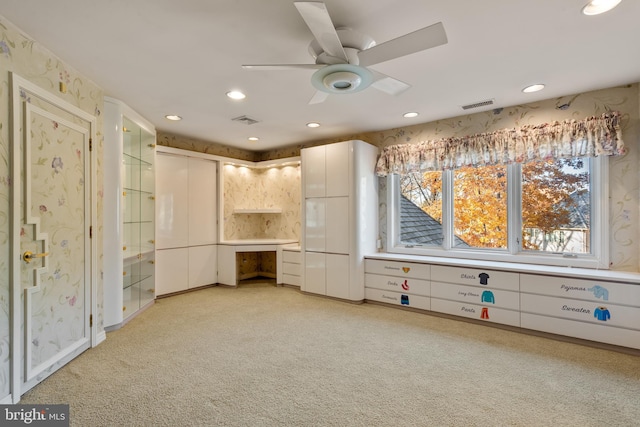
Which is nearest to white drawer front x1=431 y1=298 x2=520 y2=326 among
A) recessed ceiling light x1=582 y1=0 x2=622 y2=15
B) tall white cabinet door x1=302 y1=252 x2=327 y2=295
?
tall white cabinet door x1=302 y1=252 x2=327 y2=295

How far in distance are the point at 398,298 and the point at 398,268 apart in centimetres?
37

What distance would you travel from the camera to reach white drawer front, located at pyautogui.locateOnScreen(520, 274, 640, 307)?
2.64m

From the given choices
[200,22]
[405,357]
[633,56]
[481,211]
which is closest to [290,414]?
[405,357]

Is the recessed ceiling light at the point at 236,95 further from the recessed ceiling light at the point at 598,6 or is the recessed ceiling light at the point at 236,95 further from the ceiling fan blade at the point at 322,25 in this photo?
the recessed ceiling light at the point at 598,6

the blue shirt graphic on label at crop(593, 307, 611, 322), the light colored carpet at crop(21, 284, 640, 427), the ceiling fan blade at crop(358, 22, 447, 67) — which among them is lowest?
the light colored carpet at crop(21, 284, 640, 427)

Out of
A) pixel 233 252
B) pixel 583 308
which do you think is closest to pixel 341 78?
pixel 583 308

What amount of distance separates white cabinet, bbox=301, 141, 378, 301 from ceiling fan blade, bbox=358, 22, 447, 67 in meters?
2.32

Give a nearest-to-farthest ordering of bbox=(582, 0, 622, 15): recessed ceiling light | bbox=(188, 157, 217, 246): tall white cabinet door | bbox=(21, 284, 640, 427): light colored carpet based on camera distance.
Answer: bbox=(582, 0, 622, 15): recessed ceiling light
bbox=(21, 284, 640, 427): light colored carpet
bbox=(188, 157, 217, 246): tall white cabinet door

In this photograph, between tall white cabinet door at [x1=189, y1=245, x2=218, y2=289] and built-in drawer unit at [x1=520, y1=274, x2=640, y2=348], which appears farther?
tall white cabinet door at [x1=189, y1=245, x2=218, y2=289]

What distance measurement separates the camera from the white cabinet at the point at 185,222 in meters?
4.42

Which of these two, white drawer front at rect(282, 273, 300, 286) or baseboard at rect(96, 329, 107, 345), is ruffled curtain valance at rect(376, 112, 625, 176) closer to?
white drawer front at rect(282, 273, 300, 286)

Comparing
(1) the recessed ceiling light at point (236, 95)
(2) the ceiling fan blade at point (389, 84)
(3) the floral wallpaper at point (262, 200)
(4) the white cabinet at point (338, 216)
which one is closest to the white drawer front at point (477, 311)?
(4) the white cabinet at point (338, 216)

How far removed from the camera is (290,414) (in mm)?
1884

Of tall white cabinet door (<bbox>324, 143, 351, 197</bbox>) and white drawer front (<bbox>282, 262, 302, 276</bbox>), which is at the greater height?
tall white cabinet door (<bbox>324, 143, 351, 197</bbox>)
